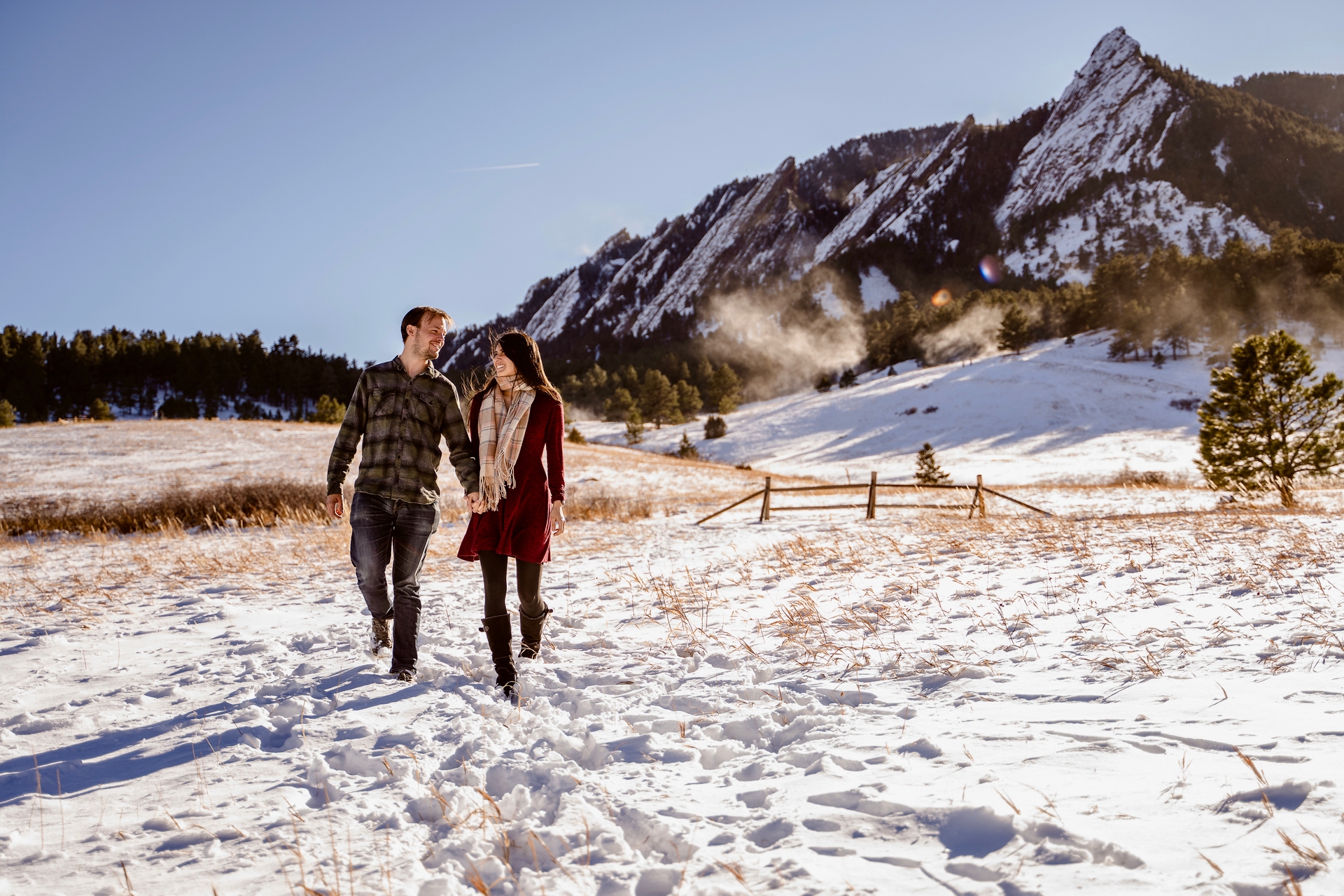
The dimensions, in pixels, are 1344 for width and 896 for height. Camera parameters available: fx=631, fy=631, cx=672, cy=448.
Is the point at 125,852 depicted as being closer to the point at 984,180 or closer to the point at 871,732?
the point at 871,732

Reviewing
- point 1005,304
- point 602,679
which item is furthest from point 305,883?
point 1005,304

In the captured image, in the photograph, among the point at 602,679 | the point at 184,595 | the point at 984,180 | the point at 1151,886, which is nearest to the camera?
the point at 1151,886

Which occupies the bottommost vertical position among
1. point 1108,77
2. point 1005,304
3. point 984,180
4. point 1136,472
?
point 1136,472

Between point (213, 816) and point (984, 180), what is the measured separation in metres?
225

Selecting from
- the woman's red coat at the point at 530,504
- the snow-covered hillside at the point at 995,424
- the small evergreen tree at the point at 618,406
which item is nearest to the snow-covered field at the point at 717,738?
the woman's red coat at the point at 530,504

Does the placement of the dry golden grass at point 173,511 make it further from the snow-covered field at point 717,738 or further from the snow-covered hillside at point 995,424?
the snow-covered hillside at point 995,424

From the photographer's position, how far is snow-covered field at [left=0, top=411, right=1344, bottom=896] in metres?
2.26

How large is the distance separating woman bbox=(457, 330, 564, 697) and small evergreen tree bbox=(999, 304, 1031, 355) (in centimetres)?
7742

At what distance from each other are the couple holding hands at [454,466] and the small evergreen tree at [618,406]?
6779 centimetres

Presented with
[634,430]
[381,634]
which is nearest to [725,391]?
[634,430]

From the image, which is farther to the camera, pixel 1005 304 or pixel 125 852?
pixel 1005 304

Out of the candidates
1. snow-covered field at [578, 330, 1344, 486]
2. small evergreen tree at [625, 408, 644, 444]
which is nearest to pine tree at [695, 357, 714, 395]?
snow-covered field at [578, 330, 1344, 486]

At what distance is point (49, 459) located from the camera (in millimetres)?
27422

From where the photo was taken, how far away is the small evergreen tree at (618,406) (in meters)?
74.3
